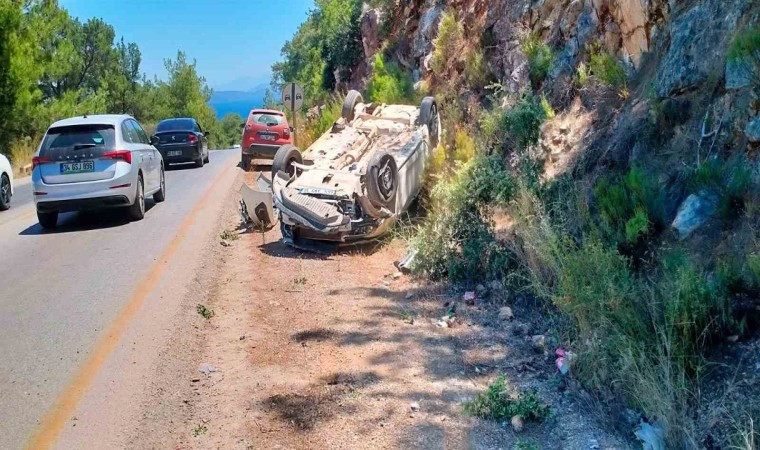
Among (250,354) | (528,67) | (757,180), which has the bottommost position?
(250,354)

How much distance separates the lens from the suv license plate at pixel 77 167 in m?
12.5

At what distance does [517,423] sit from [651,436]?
0.90 metres

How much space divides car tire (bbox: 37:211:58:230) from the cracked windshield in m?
0.06

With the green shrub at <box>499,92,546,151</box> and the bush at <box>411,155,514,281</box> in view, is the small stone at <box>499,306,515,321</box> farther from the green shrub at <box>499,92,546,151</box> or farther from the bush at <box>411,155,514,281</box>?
the green shrub at <box>499,92,546,151</box>

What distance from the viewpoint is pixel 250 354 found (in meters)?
6.65

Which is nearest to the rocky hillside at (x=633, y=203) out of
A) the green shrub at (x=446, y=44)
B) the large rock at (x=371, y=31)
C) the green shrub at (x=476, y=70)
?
the green shrub at (x=476, y=70)

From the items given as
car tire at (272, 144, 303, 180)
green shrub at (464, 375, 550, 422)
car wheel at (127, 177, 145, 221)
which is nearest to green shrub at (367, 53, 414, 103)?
car tire at (272, 144, 303, 180)

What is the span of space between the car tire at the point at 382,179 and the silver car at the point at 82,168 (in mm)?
4901

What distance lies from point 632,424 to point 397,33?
68.7 ft

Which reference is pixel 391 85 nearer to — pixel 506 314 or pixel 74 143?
pixel 74 143

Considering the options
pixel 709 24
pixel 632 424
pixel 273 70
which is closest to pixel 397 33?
pixel 709 24

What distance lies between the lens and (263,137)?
23.1 meters

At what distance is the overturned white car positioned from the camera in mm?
10430

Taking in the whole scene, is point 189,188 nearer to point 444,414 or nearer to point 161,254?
point 161,254
